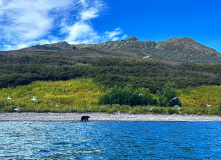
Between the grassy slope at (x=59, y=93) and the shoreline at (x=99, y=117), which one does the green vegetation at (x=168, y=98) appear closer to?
the shoreline at (x=99, y=117)

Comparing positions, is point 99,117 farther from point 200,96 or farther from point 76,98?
point 200,96

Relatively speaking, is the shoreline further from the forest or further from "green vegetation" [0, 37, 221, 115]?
the forest

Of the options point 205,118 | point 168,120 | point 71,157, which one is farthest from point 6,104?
point 205,118

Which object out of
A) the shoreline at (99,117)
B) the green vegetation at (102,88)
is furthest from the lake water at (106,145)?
the green vegetation at (102,88)

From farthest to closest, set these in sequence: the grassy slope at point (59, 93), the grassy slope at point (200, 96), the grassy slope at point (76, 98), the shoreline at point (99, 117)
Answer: the grassy slope at point (200, 96)
the grassy slope at point (59, 93)
the grassy slope at point (76, 98)
the shoreline at point (99, 117)

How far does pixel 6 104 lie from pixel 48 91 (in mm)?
18459

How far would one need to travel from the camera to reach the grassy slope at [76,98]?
131 feet

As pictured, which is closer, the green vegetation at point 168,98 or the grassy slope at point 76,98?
the grassy slope at point 76,98

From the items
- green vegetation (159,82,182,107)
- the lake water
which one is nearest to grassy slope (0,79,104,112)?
green vegetation (159,82,182,107)

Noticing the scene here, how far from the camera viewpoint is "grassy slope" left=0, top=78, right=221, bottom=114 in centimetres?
3997

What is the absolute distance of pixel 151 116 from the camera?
121 feet

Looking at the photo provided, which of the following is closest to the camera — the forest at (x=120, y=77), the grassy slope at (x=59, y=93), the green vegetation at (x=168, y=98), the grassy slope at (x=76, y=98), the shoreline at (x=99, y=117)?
the shoreline at (x=99, y=117)

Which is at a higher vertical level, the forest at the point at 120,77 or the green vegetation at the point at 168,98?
the forest at the point at 120,77

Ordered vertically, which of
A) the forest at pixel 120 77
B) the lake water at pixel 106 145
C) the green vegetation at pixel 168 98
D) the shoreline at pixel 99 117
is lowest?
the lake water at pixel 106 145
